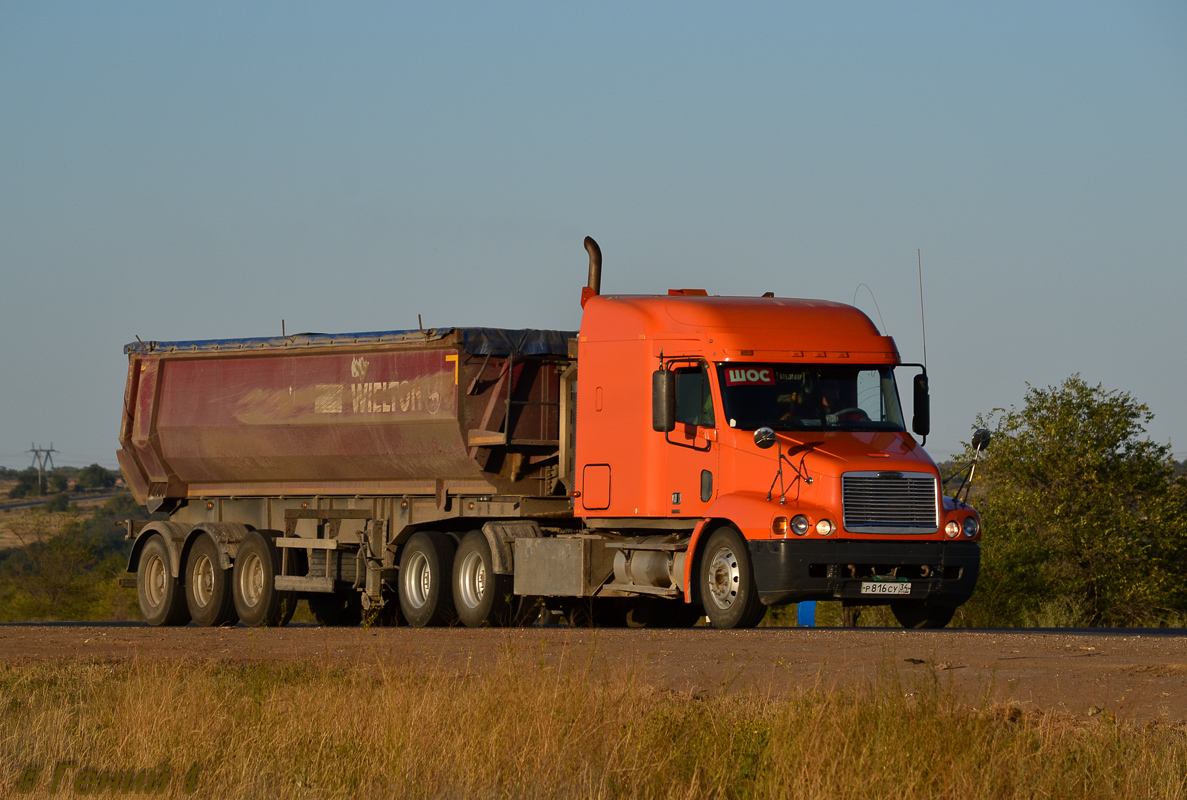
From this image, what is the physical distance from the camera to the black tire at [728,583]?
16.8 m

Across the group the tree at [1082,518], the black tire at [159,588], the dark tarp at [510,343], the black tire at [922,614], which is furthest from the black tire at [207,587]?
the tree at [1082,518]

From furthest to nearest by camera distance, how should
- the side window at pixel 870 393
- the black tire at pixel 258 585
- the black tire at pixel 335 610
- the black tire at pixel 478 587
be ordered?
the black tire at pixel 335 610 → the black tire at pixel 258 585 → the black tire at pixel 478 587 → the side window at pixel 870 393

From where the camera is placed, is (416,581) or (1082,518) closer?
(416,581)

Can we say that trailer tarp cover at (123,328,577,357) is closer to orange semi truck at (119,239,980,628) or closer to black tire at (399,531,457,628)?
orange semi truck at (119,239,980,628)

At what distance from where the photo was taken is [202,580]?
2370cm

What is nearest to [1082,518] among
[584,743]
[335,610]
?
[335,610]

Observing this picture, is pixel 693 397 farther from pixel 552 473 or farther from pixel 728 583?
pixel 552 473

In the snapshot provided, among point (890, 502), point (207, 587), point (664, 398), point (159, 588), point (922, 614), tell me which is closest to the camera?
point (890, 502)

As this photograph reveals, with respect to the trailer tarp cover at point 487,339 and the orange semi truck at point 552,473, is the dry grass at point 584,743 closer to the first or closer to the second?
the orange semi truck at point 552,473

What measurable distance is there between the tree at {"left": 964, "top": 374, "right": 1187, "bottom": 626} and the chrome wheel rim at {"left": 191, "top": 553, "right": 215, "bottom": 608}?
2191 centimetres

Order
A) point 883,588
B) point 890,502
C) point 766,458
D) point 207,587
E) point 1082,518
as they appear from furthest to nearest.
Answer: point 1082,518 < point 207,587 < point 766,458 < point 890,502 < point 883,588

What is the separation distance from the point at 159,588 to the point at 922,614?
1170cm

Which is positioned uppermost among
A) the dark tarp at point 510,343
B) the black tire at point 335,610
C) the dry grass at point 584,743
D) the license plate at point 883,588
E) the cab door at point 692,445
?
the dark tarp at point 510,343

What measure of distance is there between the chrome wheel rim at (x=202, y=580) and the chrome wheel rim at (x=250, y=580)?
701mm
